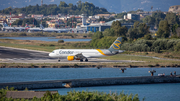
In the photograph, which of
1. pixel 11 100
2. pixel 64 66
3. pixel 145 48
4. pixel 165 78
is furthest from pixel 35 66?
pixel 145 48

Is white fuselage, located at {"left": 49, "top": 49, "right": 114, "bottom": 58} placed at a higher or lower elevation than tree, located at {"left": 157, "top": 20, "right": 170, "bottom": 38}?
lower

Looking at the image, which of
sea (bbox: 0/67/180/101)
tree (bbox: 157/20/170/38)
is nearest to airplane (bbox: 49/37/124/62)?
sea (bbox: 0/67/180/101)

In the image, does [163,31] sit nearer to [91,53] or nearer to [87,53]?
[91,53]

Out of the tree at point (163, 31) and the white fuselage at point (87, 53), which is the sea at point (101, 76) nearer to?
the white fuselage at point (87, 53)

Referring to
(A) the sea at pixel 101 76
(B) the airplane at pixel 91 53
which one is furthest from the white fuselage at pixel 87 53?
(A) the sea at pixel 101 76

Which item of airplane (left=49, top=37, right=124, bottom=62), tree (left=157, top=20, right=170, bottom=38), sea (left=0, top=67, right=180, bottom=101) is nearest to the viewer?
sea (left=0, top=67, right=180, bottom=101)

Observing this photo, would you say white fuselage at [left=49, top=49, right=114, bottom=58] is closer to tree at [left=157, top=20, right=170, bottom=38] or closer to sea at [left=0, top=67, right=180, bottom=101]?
sea at [left=0, top=67, right=180, bottom=101]

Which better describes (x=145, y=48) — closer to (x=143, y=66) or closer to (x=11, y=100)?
(x=143, y=66)

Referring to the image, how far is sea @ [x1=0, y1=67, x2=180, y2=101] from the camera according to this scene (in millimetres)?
44206

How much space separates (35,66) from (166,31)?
8694cm

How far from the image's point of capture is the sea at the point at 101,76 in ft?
145

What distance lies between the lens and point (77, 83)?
46344 mm

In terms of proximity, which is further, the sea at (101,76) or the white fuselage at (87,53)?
the white fuselage at (87,53)

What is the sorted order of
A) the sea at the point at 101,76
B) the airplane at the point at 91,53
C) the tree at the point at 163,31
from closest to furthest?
the sea at the point at 101,76 < the airplane at the point at 91,53 < the tree at the point at 163,31
